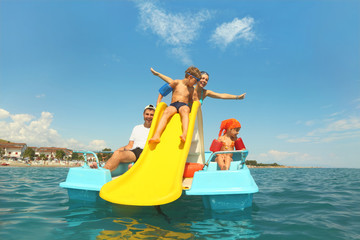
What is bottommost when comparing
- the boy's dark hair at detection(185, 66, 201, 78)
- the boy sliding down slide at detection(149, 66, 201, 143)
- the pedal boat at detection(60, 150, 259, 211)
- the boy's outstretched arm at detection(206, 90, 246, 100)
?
the pedal boat at detection(60, 150, 259, 211)

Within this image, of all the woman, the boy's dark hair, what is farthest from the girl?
the boy's dark hair

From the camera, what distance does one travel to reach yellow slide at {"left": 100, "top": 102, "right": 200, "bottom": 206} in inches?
115

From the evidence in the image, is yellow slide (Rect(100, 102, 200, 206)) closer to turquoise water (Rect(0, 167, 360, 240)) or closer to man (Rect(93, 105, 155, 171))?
turquoise water (Rect(0, 167, 360, 240))

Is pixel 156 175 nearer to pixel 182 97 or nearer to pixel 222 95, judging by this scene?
pixel 182 97

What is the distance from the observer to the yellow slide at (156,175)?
A: 2.91 m

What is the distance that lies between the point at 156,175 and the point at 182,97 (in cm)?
200

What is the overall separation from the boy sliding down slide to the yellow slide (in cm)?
14

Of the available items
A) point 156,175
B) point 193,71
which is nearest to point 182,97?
point 193,71

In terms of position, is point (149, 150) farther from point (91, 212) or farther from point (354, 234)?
point (354, 234)

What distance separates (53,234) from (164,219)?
53.6 inches

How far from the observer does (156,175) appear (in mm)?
3406

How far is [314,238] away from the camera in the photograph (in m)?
2.61

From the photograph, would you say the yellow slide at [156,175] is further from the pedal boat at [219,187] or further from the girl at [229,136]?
the girl at [229,136]

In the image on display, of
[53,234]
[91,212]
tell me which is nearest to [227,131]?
[91,212]
